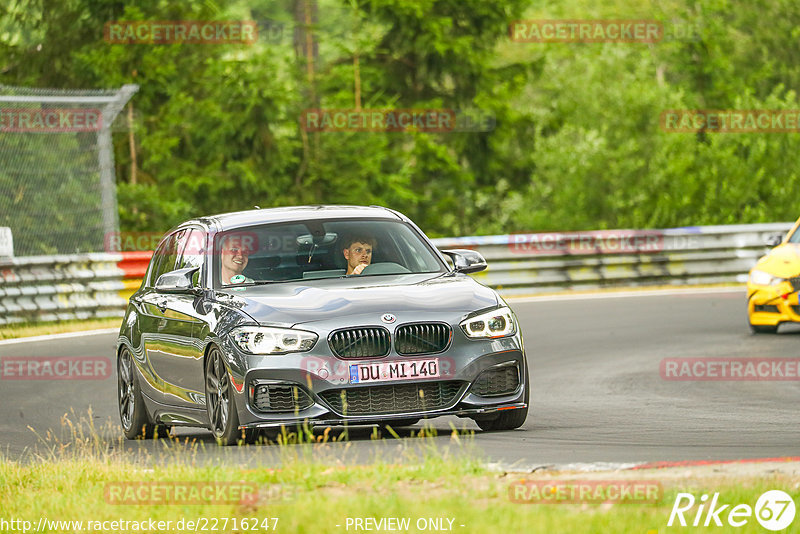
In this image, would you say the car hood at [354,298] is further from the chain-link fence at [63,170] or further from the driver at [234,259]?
the chain-link fence at [63,170]

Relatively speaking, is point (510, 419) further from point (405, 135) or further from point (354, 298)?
point (405, 135)

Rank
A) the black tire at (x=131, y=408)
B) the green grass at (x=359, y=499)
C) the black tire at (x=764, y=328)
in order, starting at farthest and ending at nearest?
the black tire at (x=764, y=328) < the black tire at (x=131, y=408) < the green grass at (x=359, y=499)

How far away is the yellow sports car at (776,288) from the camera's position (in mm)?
16469

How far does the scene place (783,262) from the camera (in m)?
16.7

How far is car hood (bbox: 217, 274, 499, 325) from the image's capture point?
9.20 metres

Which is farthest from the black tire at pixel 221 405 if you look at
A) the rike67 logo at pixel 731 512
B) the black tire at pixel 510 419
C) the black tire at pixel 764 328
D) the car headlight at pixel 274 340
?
the black tire at pixel 764 328

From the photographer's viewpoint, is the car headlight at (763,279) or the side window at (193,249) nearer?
the side window at (193,249)

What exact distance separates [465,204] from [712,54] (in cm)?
1174

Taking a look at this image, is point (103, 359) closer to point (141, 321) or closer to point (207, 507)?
point (141, 321)

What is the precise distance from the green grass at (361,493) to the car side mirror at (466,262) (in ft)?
7.29

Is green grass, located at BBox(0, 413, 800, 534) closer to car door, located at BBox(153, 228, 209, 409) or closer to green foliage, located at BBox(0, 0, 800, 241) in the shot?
car door, located at BBox(153, 228, 209, 409)

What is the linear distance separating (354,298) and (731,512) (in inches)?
150

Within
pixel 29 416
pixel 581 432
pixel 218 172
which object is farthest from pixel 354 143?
pixel 581 432

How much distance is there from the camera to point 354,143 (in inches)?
1347
